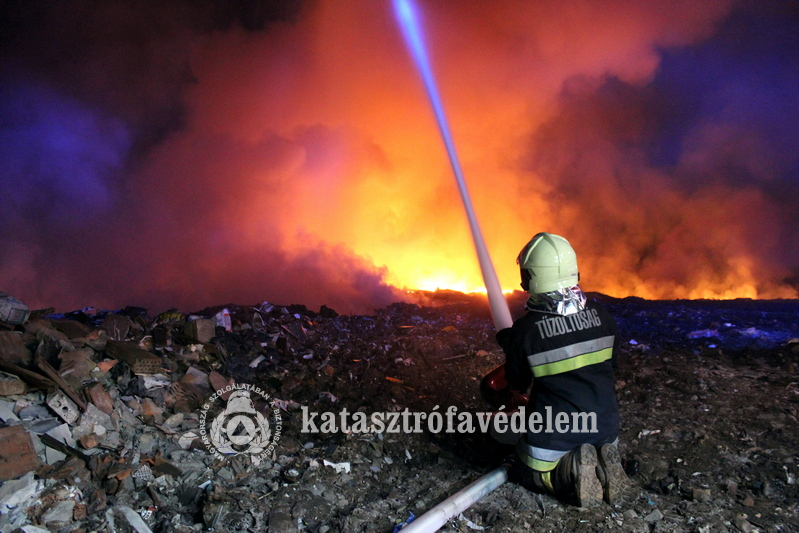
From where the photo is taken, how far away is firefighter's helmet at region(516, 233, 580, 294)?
111 inches

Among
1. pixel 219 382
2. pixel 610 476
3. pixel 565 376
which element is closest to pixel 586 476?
pixel 610 476

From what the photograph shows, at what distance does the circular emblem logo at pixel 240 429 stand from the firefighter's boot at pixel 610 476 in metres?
2.43

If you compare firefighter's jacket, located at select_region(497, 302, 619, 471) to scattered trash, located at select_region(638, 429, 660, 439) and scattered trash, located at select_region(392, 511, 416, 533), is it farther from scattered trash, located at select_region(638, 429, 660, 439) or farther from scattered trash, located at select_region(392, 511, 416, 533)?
scattered trash, located at select_region(638, 429, 660, 439)

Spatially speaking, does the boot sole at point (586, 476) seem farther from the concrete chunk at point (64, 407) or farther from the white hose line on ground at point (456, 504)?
the concrete chunk at point (64, 407)

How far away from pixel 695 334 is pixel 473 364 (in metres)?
3.71

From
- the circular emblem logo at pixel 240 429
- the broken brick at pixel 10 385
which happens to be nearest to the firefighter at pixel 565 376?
the circular emblem logo at pixel 240 429

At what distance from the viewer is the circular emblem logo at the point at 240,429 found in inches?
138

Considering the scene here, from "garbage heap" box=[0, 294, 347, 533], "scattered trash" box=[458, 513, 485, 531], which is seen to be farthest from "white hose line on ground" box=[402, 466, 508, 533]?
"garbage heap" box=[0, 294, 347, 533]

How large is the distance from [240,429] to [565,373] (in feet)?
8.92

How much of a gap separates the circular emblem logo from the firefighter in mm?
2094

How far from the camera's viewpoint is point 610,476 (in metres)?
2.71

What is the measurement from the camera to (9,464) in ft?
8.75

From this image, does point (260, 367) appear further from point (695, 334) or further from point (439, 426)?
point (695, 334)

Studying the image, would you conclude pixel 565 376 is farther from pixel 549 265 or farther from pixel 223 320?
pixel 223 320
